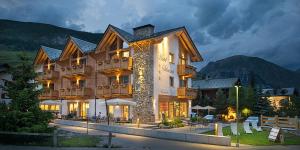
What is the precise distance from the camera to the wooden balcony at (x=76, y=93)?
131 feet

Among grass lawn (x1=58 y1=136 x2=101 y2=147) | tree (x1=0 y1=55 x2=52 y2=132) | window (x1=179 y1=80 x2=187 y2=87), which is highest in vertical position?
window (x1=179 y1=80 x2=187 y2=87)

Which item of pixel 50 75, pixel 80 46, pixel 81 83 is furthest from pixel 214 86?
pixel 50 75

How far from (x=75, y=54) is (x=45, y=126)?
26.4 meters

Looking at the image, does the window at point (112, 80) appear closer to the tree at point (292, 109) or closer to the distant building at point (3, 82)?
the distant building at point (3, 82)

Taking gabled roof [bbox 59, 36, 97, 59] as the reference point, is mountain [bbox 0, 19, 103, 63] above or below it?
above

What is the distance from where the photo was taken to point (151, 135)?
2325cm

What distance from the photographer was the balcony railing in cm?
3512

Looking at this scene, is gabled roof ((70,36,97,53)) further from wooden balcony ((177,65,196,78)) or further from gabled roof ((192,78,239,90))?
gabled roof ((192,78,239,90))

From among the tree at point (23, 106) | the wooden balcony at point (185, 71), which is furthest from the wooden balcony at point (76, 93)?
the tree at point (23, 106)

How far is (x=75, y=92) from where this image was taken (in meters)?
40.9

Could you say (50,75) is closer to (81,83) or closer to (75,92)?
(81,83)

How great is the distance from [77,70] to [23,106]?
21833mm

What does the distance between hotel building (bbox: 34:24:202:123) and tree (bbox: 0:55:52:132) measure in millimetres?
10720

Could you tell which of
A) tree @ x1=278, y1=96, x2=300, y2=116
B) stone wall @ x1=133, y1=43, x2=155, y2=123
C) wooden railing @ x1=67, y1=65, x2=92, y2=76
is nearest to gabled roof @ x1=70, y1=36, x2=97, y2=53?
wooden railing @ x1=67, y1=65, x2=92, y2=76
